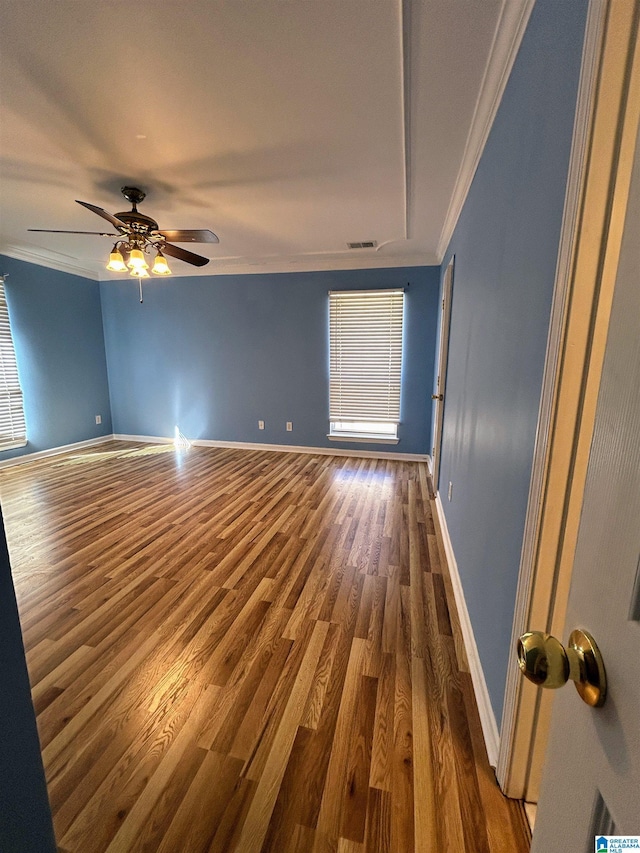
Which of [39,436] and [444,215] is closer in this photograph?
[444,215]

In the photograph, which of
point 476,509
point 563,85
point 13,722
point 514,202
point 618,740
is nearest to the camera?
point 618,740

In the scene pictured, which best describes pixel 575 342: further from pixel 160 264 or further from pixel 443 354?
pixel 160 264

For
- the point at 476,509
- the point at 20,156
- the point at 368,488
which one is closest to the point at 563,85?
the point at 476,509

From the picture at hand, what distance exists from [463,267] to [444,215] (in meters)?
1.02

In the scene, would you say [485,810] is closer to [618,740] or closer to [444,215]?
[618,740]

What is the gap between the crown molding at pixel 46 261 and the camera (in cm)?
402

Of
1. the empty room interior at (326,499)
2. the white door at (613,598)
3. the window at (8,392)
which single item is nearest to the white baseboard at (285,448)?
the empty room interior at (326,499)

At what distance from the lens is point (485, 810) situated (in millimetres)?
997

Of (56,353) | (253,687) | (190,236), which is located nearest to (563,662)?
(253,687)

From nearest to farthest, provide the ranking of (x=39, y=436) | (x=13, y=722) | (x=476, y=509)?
(x=13, y=722), (x=476, y=509), (x=39, y=436)

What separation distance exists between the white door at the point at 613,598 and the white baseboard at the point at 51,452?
5.49m

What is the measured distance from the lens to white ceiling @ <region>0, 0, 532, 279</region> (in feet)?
4.21

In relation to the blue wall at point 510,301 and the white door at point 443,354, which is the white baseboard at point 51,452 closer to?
the white door at point 443,354

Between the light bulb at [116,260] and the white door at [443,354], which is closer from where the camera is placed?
the light bulb at [116,260]
